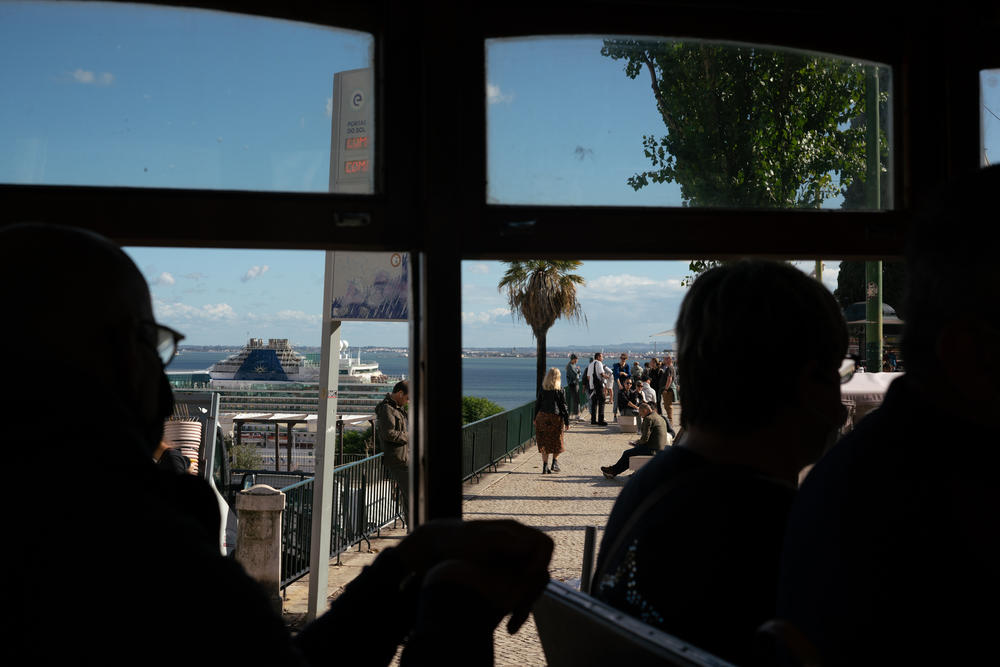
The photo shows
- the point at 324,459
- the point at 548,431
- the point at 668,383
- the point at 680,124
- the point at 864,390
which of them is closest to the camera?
the point at 680,124

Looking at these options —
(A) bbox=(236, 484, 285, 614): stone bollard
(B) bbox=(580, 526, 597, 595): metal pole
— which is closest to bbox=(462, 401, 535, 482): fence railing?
(A) bbox=(236, 484, 285, 614): stone bollard

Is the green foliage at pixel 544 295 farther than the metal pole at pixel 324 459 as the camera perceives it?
Yes

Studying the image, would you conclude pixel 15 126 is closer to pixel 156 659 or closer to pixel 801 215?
pixel 156 659

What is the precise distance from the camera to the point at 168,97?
2059 millimetres

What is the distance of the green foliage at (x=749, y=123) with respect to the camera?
2242 millimetres

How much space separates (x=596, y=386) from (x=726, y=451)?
18307 millimetres

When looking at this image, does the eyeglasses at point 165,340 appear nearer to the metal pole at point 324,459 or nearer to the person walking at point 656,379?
the metal pole at point 324,459

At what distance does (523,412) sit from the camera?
48.9 feet

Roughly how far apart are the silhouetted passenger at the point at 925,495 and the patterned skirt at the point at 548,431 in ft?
36.1

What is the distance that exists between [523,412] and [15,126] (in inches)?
520

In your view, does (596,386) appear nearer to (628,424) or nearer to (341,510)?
(628,424)

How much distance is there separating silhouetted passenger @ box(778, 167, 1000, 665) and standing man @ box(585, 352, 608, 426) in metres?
17.4

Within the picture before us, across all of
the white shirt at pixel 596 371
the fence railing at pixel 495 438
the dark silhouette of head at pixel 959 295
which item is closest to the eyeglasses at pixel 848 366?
the dark silhouette of head at pixel 959 295

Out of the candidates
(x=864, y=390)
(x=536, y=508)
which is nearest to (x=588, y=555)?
(x=864, y=390)
